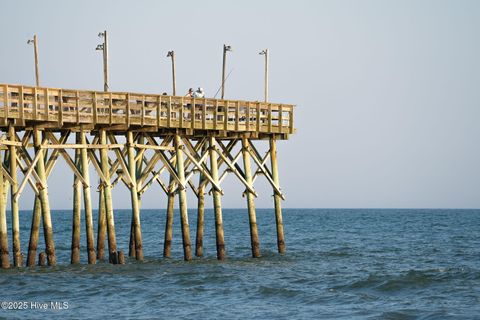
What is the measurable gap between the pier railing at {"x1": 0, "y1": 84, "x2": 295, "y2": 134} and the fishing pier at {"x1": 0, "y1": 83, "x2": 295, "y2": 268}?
34 millimetres

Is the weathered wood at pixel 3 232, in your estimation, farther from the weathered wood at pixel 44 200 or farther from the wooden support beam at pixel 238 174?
the wooden support beam at pixel 238 174

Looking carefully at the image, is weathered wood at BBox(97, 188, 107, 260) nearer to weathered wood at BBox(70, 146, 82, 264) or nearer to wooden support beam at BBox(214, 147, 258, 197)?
weathered wood at BBox(70, 146, 82, 264)

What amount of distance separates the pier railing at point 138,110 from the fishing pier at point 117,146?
34 mm

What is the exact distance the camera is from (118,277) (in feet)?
112

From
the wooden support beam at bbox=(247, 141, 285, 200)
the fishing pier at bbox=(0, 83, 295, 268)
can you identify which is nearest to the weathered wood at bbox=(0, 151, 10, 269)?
the fishing pier at bbox=(0, 83, 295, 268)

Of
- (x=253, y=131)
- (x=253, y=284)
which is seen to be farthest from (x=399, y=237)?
(x=253, y=284)

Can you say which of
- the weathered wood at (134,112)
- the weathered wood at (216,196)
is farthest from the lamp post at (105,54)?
the weathered wood at (216,196)

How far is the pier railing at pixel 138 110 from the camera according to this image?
1336 inches

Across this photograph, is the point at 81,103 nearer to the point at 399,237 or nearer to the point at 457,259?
the point at 457,259

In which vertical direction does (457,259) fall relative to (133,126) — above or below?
Answer: below

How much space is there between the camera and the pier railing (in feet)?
111

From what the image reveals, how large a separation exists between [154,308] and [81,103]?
933 cm

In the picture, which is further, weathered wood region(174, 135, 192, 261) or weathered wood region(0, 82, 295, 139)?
weathered wood region(174, 135, 192, 261)

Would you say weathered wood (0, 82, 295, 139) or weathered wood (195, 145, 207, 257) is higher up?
weathered wood (0, 82, 295, 139)
